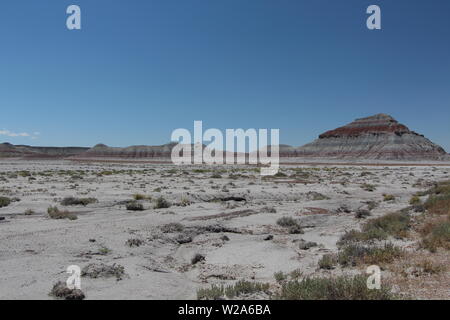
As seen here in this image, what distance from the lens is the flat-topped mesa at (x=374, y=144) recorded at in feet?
398

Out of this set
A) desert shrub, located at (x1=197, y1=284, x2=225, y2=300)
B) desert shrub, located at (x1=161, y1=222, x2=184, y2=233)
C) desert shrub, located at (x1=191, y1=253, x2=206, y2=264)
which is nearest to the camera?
desert shrub, located at (x1=197, y1=284, x2=225, y2=300)

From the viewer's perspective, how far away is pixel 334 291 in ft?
18.3

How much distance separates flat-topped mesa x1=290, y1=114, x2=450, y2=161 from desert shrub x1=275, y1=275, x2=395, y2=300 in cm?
12454

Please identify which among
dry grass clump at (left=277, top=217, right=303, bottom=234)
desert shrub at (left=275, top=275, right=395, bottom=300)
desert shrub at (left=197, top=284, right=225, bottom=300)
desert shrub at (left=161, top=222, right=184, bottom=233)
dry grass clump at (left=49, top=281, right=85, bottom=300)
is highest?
desert shrub at (left=275, top=275, right=395, bottom=300)

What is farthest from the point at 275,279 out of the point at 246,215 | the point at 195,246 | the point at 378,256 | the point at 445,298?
the point at 246,215

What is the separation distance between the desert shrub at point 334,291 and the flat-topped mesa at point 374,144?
409ft

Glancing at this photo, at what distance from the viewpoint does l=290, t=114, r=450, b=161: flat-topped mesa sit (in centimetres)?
12125

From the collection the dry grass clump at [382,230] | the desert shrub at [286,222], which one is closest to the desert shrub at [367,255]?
the dry grass clump at [382,230]

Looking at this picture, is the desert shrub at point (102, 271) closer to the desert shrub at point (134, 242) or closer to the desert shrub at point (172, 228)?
the desert shrub at point (134, 242)

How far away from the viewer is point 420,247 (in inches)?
337

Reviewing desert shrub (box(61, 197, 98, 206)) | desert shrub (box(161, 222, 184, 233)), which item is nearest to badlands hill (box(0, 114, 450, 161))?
desert shrub (box(61, 197, 98, 206))

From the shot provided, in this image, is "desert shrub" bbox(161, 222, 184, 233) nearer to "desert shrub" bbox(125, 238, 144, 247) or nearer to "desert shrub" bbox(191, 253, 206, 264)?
"desert shrub" bbox(125, 238, 144, 247)
